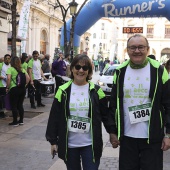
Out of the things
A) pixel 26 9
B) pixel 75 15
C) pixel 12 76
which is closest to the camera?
pixel 12 76

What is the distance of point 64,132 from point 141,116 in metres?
0.78

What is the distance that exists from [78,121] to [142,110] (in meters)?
0.64

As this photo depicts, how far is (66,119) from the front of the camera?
9.68 ft

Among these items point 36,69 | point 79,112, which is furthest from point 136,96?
point 36,69

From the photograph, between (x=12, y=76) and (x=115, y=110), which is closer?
(x=115, y=110)

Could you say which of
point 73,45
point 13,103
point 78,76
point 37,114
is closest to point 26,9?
point 73,45

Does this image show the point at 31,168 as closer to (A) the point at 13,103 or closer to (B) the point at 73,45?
(A) the point at 13,103

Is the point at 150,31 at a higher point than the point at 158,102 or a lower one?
higher

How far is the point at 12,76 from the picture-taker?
23.5 feet

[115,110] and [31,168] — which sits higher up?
[115,110]

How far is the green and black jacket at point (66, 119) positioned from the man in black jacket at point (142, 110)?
0.18m

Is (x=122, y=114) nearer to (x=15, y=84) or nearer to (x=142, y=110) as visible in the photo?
(x=142, y=110)

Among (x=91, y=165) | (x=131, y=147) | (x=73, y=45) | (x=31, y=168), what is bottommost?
(x=31, y=168)

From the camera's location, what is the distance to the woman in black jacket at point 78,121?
116 inches
